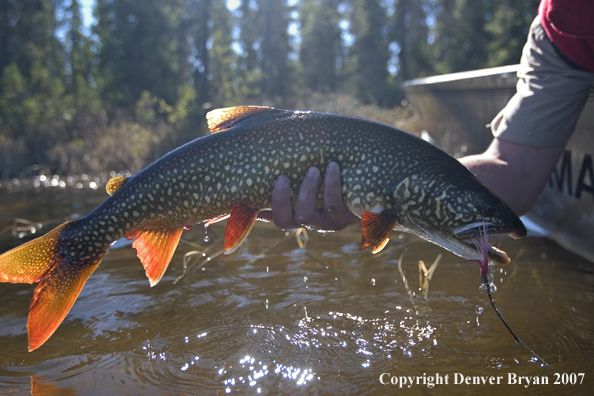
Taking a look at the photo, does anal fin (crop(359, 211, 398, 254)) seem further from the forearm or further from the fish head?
the forearm

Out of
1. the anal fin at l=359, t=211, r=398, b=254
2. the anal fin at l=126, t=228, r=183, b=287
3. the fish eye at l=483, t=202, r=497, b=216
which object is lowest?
the anal fin at l=126, t=228, r=183, b=287

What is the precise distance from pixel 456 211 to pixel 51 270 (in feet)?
8.14

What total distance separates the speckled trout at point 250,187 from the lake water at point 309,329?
0.50 metres

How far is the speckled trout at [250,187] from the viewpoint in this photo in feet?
9.39

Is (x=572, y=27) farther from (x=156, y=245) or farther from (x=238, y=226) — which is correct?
(x=156, y=245)

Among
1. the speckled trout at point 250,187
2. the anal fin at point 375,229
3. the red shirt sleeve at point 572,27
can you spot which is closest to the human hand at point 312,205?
the speckled trout at point 250,187

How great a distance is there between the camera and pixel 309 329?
321cm

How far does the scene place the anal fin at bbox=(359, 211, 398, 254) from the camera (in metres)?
2.83

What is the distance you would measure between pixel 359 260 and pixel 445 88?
4741 millimetres

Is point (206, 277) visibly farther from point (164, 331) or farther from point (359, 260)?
point (359, 260)

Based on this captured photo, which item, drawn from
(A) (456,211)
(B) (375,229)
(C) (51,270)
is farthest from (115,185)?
(A) (456,211)

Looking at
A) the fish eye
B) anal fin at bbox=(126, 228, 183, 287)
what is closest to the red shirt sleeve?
the fish eye

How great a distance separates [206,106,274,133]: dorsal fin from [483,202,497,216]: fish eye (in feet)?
4.88

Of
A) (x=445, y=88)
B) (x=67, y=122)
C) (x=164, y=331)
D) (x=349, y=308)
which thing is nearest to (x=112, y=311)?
(x=164, y=331)
